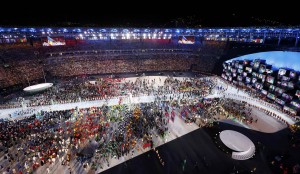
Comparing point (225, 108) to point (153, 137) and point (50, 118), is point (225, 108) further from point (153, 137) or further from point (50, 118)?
point (50, 118)

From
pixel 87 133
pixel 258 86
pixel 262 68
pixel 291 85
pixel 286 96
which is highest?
pixel 262 68

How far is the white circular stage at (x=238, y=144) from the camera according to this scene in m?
22.1

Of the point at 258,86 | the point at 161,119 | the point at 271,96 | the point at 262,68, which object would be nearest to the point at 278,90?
the point at 271,96

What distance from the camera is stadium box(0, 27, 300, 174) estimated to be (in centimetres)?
2169

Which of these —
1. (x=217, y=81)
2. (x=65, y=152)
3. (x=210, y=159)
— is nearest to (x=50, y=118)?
(x=65, y=152)

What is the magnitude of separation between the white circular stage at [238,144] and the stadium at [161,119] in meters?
0.11

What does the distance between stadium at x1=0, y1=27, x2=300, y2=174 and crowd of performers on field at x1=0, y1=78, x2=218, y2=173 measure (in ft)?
0.42

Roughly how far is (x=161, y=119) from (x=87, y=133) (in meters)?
11.0

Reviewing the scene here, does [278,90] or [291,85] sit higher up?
[291,85]

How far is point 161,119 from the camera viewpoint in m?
30.1

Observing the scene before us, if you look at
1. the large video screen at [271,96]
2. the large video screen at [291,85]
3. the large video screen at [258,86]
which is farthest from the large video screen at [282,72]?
the large video screen at [258,86]

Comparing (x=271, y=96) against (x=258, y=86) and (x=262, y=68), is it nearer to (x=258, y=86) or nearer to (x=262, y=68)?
(x=258, y=86)

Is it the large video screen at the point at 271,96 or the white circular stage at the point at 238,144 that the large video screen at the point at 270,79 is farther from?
the white circular stage at the point at 238,144

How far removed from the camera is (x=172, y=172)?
20250 mm
